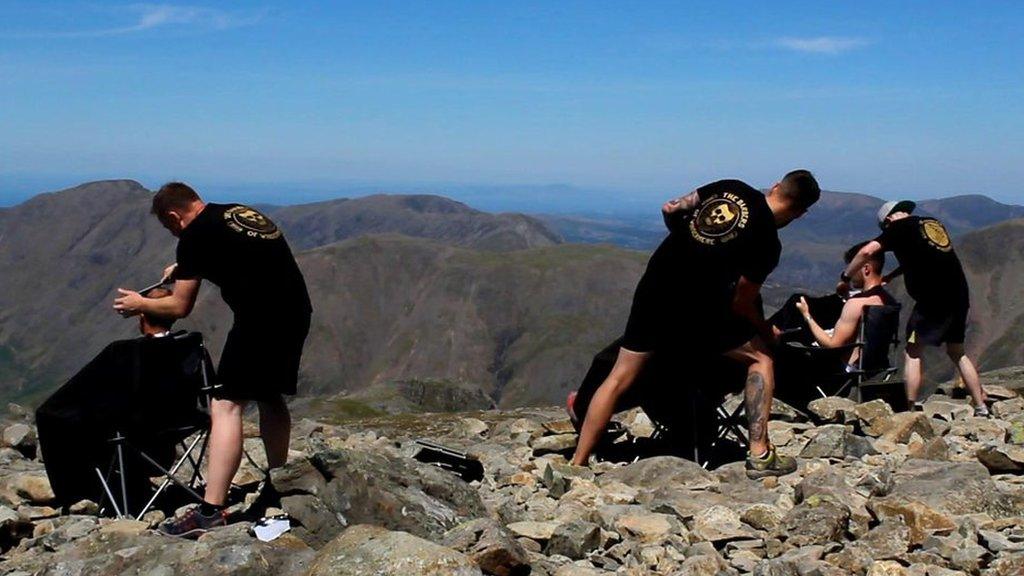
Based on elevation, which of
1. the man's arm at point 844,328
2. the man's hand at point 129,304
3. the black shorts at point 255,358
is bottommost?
the man's arm at point 844,328

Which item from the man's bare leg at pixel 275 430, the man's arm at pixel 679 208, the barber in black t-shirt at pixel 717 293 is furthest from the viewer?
the man's arm at pixel 679 208

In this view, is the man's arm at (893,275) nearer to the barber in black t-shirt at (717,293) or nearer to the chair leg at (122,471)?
the barber in black t-shirt at (717,293)

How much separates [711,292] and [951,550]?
3.63 metres

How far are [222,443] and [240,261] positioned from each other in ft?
4.91

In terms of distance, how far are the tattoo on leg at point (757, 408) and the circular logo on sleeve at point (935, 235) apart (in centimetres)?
490

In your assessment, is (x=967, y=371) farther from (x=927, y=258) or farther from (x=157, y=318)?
(x=157, y=318)

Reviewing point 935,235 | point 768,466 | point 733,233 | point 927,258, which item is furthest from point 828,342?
point 733,233

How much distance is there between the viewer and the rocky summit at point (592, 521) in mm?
6516

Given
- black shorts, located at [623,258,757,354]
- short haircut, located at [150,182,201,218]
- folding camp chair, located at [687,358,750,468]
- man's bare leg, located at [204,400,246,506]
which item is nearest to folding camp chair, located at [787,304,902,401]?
folding camp chair, located at [687,358,750,468]

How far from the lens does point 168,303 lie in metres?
8.69

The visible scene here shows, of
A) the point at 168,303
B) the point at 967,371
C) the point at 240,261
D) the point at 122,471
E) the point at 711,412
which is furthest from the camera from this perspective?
the point at 967,371

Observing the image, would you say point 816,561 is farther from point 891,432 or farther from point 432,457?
point 891,432

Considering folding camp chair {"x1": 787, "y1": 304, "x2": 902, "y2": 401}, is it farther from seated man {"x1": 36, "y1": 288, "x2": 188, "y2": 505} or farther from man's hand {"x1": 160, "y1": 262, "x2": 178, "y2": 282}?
seated man {"x1": 36, "y1": 288, "x2": 188, "y2": 505}

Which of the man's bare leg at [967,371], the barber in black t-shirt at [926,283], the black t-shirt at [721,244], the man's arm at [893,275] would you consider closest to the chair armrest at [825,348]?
the barber in black t-shirt at [926,283]
